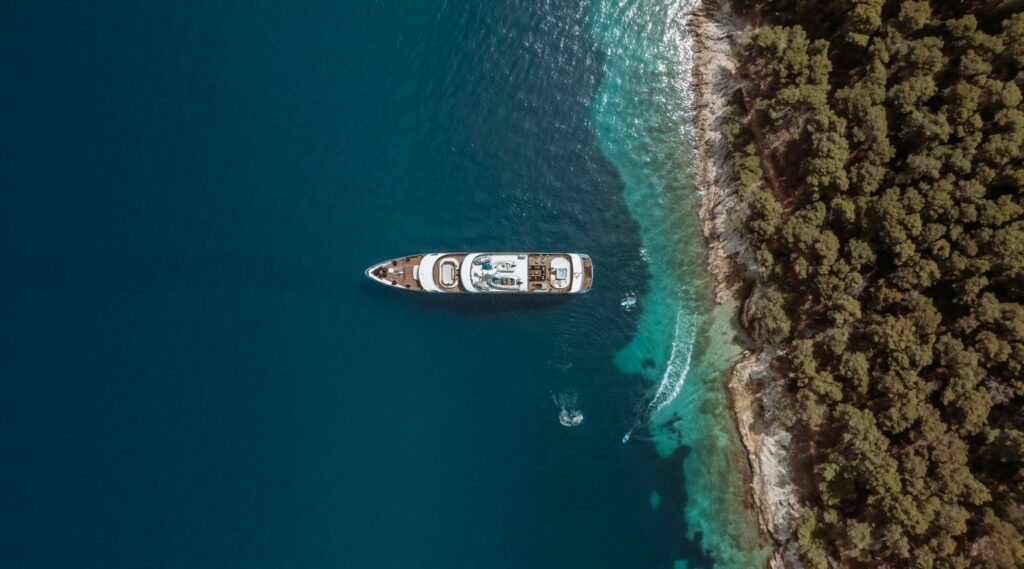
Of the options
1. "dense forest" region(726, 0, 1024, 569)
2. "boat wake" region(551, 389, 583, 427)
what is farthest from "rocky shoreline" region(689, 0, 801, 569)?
"boat wake" region(551, 389, 583, 427)

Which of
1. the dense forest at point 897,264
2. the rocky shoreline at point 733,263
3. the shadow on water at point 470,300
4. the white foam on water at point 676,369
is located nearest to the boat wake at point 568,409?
the white foam on water at point 676,369

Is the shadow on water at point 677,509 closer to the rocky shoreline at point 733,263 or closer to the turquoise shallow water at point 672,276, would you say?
the turquoise shallow water at point 672,276

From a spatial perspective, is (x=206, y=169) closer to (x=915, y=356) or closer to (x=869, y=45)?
(x=869, y=45)

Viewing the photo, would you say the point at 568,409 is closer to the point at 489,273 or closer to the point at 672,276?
the point at 489,273

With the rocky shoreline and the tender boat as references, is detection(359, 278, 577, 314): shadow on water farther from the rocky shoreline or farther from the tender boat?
the rocky shoreline

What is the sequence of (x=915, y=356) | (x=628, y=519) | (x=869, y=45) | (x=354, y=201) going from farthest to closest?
1. (x=354, y=201)
2. (x=628, y=519)
3. (x=869, y=45)
4. (x=915, y=356)

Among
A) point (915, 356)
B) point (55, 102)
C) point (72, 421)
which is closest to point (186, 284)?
point (72, 421)

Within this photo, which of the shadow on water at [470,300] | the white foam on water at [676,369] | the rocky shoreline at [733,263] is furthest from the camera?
the shadow on water at [470,300]
